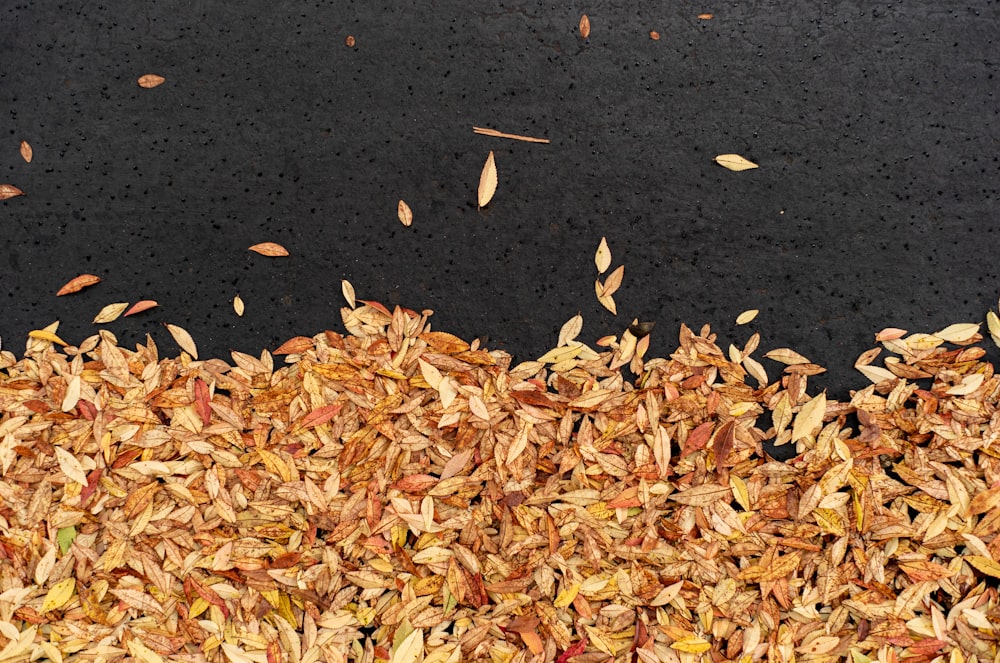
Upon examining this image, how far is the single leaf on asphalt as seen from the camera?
77.2 inches

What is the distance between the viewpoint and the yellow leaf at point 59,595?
180cm

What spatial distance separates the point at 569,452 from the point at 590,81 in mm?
1276

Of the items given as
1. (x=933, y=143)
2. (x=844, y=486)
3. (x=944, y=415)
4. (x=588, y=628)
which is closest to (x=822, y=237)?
(x=933, y=143)

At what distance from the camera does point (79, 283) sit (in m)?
1.98

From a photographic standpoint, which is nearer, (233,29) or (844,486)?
(844,486)

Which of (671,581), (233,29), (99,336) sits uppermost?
(233,29)

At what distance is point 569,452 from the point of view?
6.13 ft

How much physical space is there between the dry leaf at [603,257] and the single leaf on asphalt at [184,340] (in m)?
1.40

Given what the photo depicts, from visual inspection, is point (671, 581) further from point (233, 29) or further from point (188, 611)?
point (233, 29)

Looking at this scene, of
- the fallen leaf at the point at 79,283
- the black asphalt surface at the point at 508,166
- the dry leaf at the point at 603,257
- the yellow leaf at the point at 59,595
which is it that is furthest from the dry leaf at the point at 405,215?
the yellow leaf at the point at 59,595

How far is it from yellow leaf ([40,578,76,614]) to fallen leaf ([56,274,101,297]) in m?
0.95

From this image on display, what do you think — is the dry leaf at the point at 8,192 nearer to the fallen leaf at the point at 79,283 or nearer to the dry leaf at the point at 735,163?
the fallen leaf at the point at 79,283

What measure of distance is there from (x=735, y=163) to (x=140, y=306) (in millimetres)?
2105

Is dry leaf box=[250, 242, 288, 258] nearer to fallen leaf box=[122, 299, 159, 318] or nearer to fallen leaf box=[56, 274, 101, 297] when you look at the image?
fallen leaf box=[122, 299, 159, 318]
